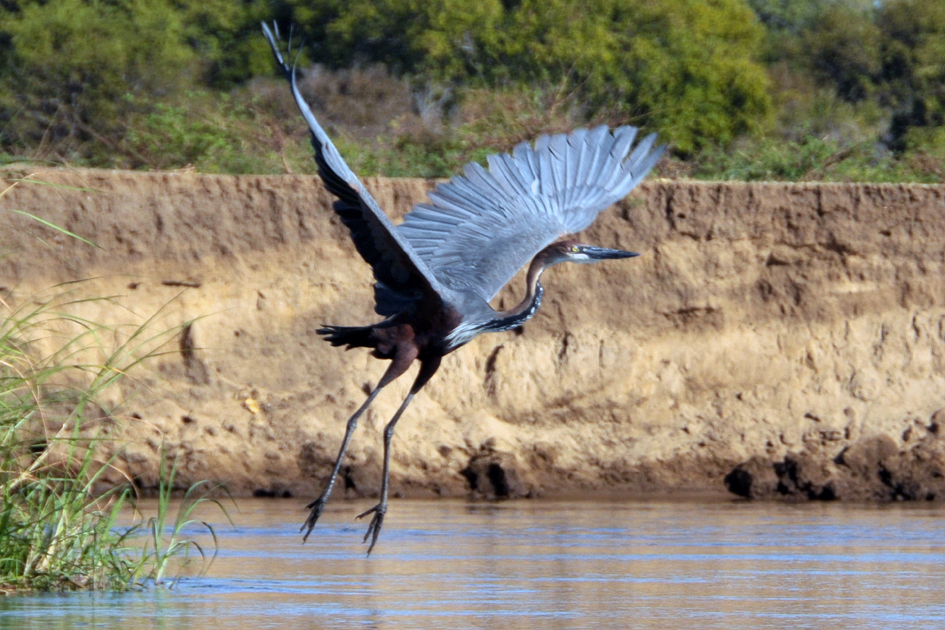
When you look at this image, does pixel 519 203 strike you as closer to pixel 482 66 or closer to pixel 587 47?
pixel 587 47

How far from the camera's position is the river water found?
209 inches

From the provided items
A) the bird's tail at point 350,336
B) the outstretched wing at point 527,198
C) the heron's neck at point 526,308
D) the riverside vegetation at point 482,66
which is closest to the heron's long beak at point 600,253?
the outstretched wing at point 527,198

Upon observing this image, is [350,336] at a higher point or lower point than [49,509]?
higher

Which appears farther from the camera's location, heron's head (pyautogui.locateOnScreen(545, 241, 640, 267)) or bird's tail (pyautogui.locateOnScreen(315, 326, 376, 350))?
heron's head (pyautogui.locateOnScreen(545, 241, 640, 267))

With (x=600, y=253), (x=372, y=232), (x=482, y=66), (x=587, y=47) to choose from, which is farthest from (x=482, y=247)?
(x=482, y=66)

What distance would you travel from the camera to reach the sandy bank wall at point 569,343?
1048 centimetres

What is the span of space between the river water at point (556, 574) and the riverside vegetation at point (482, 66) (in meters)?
5.45

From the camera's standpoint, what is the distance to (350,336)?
6.89m

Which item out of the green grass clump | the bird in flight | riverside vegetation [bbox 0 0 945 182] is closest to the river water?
the green grass clump

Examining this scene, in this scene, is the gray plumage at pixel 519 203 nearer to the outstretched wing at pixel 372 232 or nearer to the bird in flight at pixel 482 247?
the bird in flight at pixel 482 247

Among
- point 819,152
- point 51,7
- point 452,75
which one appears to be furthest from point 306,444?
point 51,7

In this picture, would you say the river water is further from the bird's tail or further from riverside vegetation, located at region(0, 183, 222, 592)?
the bird's tail

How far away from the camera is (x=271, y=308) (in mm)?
10836

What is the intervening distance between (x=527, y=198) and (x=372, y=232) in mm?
1644
